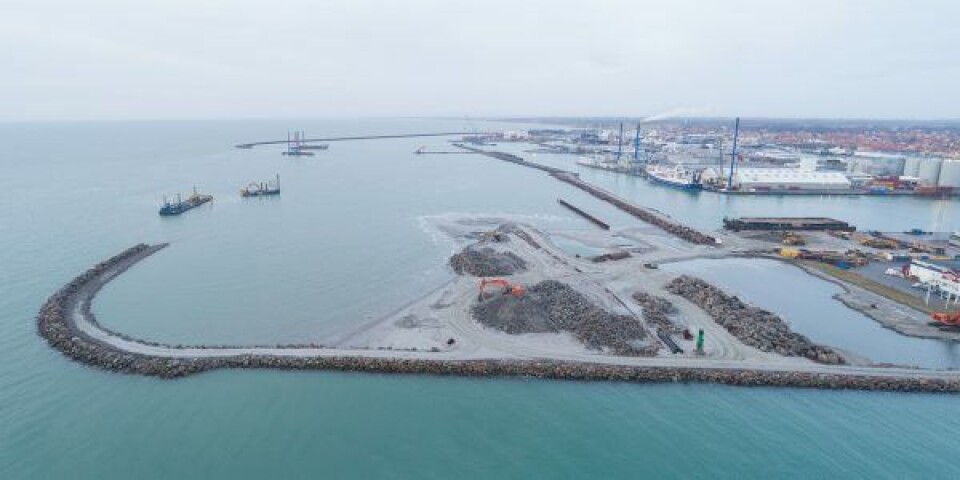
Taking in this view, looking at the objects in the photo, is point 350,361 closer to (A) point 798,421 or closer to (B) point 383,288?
(B) point 383,288

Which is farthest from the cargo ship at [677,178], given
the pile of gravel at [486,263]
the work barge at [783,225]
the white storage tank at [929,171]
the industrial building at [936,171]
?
the pile of gravel at [486,263]

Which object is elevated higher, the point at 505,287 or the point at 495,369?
the point at 505,287

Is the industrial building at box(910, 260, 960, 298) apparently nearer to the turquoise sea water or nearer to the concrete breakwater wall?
the turquoise sea water

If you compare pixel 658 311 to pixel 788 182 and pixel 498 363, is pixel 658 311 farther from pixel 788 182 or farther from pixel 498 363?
pixel 788 182

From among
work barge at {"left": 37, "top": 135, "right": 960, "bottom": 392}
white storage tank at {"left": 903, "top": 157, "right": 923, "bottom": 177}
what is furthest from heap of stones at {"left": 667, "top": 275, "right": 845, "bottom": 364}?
white storage tank at {"left": 903, "top": 157, "right": 923, "bottom": 177}

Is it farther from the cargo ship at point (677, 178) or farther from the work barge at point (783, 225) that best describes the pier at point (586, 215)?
the cargo ship at point (677, 178)

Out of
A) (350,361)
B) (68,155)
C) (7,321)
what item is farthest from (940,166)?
(68,155)

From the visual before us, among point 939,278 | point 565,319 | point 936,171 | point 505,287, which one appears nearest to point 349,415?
point 565,319
